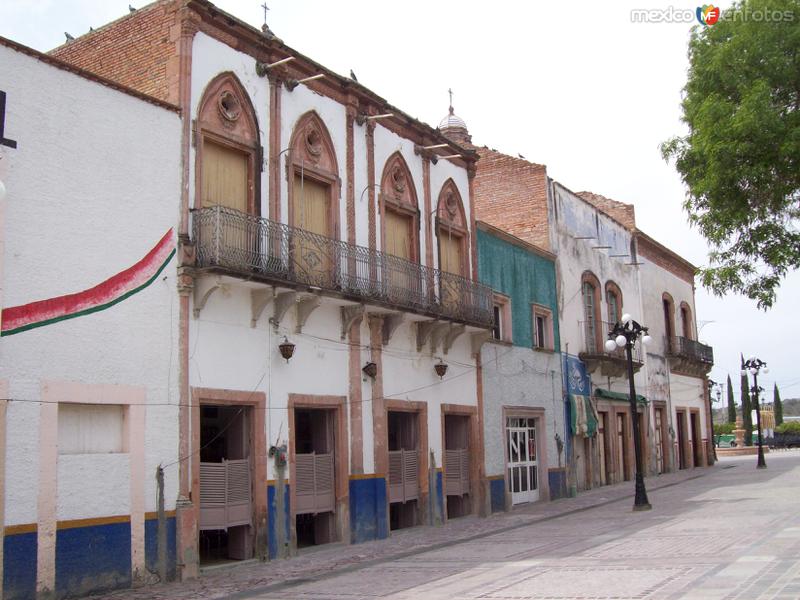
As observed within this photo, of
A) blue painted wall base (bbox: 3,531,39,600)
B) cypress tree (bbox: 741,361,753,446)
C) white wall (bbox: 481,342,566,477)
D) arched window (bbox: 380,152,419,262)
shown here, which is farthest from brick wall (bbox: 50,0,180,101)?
cypress tree (bbox: 741,361,753,446)

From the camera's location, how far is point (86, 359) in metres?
11.6

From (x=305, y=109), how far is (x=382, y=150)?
2609 millimetres

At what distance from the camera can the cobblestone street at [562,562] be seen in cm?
1014

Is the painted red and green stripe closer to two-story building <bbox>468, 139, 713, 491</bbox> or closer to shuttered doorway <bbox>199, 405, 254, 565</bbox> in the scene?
shuttered doorway <bbox>199, 405, 254, 565</bbox>

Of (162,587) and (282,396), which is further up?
(282,396)

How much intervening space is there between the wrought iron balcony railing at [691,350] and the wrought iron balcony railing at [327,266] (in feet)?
58.6

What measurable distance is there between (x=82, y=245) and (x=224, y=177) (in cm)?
324

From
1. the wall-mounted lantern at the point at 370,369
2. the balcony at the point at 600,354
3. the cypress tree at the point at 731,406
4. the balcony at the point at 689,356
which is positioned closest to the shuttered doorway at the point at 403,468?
the wall-mounted lantern at the point at 370,369

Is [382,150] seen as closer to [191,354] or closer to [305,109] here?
[305,109]

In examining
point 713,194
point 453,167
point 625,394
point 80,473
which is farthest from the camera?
point 625,394

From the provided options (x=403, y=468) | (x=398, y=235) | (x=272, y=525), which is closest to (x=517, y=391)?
(x=403, y=468)

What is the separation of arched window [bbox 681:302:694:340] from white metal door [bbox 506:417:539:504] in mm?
17389

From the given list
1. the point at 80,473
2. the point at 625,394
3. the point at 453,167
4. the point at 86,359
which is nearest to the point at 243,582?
the point at 80,473

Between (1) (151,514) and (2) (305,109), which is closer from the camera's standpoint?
(1) (151,514)
